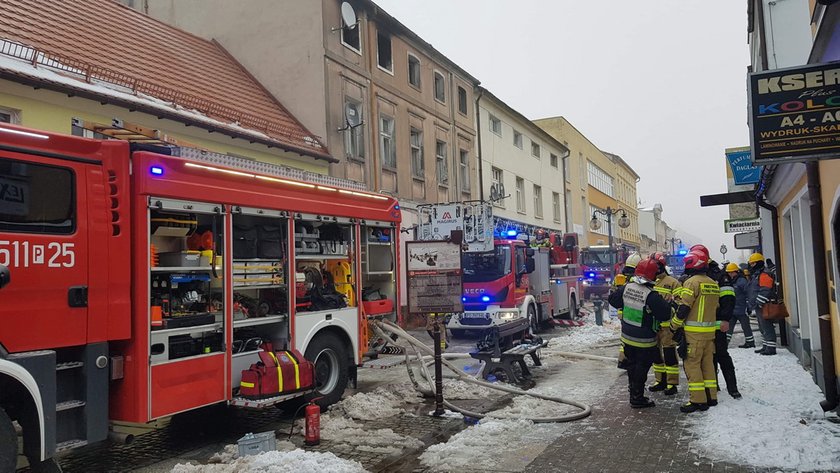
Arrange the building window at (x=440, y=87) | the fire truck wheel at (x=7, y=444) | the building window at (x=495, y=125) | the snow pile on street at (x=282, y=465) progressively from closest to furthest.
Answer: the fire truck wheel at (x=7, y=444), the snow pile on street at (x=282, y=465), the building window at (x=440, y=87), the building window at (x=495, y=125)

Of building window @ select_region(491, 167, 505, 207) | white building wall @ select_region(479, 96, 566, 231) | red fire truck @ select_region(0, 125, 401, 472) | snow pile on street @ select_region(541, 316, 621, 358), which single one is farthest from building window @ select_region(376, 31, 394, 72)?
red fire truck @ select_region(0, 125, 401, 472)

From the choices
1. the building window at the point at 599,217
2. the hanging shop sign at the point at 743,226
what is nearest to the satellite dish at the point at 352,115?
the hanging shop sign at the point at 743,226

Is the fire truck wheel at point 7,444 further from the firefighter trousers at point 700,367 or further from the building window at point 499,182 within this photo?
the building window at point 499,182

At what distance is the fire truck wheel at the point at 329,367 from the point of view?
774cm

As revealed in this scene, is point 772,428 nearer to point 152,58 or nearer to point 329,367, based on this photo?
point 329,367

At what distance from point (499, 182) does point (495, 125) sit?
2.61 metres

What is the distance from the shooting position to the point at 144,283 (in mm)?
5516

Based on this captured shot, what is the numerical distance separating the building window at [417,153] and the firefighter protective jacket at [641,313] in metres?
13.5

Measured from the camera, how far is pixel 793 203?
9.08m

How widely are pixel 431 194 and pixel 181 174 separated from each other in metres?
15.7

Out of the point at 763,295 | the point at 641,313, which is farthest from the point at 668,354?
the point at 763,295

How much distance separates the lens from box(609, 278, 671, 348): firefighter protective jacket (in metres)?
7.34

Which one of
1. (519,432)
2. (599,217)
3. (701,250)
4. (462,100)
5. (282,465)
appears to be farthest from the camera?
(599,217)

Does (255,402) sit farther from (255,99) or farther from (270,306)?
(255,99)
